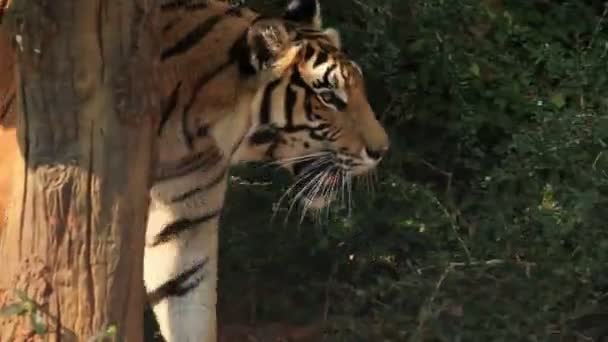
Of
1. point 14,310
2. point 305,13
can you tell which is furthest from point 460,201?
point 14,310

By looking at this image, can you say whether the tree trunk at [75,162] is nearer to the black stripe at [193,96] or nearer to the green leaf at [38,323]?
the green leaf at [38,323]

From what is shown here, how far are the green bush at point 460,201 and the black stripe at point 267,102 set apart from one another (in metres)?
0.97

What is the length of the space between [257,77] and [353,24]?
1.25m

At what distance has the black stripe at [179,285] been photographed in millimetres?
4328

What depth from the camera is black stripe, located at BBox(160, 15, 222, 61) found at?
13.3 feet

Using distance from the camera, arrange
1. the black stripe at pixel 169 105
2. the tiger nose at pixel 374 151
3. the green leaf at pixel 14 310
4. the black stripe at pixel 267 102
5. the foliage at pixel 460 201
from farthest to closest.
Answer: the foliage at pixel 460 201 < the tiger nose at pixel 374 151 < the black stripe at pixel 267 102 < the black stripe at pixel 169 105 < the green leaf at pixel 14 310

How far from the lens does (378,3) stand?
17.1 feet

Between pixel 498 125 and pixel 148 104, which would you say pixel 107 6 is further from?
pixel 498 125

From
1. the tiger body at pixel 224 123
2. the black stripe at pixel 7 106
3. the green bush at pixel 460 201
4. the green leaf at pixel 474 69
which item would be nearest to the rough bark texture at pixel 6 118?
the black stripe at pixel 7 106

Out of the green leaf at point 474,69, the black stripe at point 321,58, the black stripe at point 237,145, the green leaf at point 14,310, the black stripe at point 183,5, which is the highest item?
the black stripe at point 183,5

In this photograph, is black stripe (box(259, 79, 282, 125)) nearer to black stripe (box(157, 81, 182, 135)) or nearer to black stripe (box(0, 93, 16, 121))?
black stripe (box(157, 81, 182, 135))

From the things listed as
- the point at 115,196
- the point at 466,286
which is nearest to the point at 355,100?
the point at 466,286

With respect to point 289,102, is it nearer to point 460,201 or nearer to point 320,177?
point 320,177

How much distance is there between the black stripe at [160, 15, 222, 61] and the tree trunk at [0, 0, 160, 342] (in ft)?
2.99
